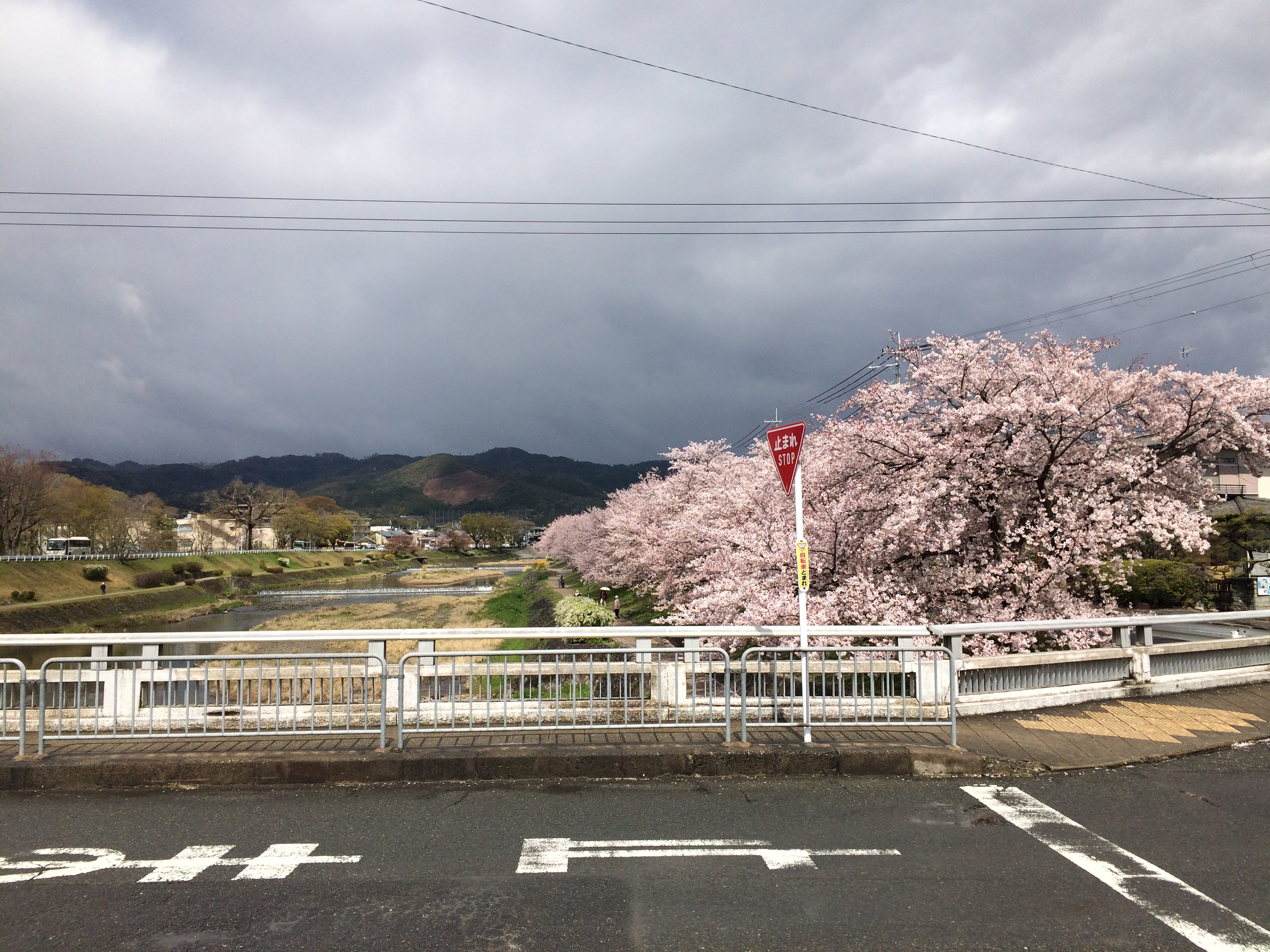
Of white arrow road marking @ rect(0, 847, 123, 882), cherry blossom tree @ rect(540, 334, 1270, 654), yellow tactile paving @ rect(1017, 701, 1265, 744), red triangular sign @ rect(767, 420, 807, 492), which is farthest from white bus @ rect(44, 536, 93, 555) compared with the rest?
yellow tactile paving @ rect(1017, 701, 1265, 744)

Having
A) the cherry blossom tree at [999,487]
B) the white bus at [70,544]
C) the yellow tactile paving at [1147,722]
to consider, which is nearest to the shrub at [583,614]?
the cherry blossom tree at [999,487]

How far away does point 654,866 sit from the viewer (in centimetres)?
506

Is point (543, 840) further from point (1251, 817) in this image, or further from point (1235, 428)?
point (1235, 428)

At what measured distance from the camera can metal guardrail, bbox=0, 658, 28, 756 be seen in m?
7.12

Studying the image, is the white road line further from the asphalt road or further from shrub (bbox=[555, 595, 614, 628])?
shrub (bbox=[555, 595, 614, 628])

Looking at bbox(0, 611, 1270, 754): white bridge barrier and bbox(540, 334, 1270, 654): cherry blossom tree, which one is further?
bbox(540, 334, 1270, 654): cherry blossom tree

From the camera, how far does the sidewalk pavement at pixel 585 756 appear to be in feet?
22.7

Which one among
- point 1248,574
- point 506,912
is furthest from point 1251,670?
point 1248,574

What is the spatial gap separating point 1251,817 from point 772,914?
14.7ft

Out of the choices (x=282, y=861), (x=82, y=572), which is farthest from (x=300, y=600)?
(x=282, y=861)

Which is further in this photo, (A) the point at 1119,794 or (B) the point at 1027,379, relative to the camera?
(B) the point at 1027,379

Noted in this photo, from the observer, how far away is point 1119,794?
654 centimetres

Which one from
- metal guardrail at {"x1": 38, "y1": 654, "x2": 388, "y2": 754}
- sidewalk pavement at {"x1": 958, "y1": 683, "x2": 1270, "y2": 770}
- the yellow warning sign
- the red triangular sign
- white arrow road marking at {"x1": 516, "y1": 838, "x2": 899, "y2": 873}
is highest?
the red triangular sign

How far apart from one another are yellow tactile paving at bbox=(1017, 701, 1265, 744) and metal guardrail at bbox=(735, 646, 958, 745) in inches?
46.0
